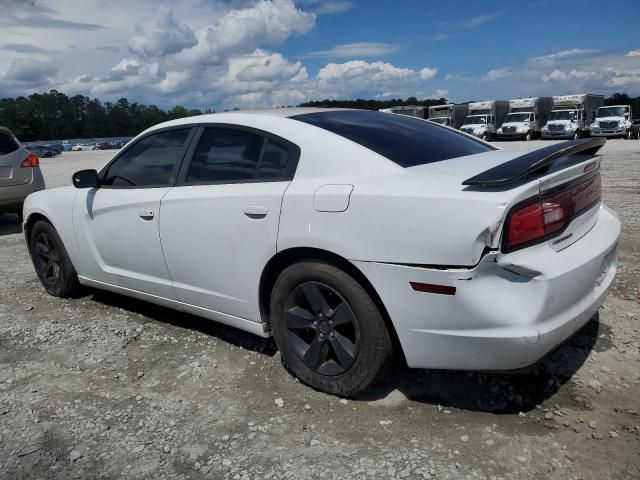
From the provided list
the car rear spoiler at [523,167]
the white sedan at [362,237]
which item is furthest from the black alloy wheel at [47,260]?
the car rear spoiler at [523,167]

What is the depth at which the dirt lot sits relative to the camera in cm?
233

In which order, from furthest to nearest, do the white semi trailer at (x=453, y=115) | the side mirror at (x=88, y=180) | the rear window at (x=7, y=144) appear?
1. the white semi trailer at (x=453, y=115)
2. the rear window at (x=7, y=144)
3. the side mirror at (x=88, y=180)

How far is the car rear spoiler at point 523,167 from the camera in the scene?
2.25 meters

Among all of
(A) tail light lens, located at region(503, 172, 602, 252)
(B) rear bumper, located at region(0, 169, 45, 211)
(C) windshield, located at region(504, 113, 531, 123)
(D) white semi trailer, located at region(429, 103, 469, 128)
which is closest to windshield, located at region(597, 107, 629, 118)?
(C) windshield, located at region(504, 113, 531, 123)

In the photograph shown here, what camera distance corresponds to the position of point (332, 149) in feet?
9.20

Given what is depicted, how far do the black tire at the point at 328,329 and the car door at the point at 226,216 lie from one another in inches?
8.3

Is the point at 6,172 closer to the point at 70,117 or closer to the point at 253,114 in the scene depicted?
the point at 253,114

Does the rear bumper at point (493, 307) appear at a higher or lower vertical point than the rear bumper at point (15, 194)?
higher

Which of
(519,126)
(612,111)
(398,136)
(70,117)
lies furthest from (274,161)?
(70,117)

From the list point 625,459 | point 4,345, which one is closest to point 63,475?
point 4,345

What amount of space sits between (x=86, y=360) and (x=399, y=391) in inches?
83.0

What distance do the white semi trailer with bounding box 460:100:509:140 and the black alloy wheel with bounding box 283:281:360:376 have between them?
3455 cm

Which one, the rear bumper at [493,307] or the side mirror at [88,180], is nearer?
the rear bumper at [493,307]

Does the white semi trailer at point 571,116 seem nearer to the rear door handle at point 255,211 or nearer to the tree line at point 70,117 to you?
the rear door handle at point 255,211
